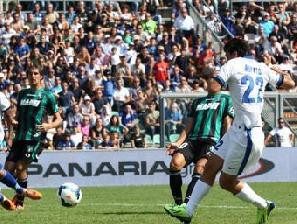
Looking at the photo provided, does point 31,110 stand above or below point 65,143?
above

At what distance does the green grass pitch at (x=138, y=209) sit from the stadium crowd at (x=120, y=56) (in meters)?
4.91

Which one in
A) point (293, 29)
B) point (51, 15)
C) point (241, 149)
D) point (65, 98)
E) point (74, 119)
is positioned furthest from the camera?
point (293, 29)

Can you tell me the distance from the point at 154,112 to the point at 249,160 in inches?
592

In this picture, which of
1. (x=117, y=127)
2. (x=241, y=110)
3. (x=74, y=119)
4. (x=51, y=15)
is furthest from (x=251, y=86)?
(x=51, y=15)

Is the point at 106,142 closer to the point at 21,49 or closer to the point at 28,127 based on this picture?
the point at 21,49

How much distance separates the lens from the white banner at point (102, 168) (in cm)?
2530

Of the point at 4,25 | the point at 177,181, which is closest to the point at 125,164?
the point at 4,25

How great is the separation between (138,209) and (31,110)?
2423mm

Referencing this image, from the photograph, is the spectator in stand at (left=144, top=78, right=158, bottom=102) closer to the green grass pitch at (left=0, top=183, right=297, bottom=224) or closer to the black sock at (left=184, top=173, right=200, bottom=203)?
the green grass pitch at (left=0, top=183, right=297, bottom=224)

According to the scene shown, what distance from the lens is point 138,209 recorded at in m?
16.9

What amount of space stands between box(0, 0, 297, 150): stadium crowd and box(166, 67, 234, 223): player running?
10729mm

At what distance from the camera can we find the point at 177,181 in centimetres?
1557

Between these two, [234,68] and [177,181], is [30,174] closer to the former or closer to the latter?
[177,181]

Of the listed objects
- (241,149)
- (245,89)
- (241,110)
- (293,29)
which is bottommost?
(293,29)
